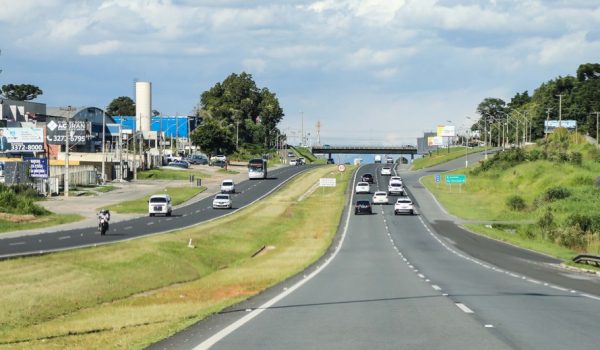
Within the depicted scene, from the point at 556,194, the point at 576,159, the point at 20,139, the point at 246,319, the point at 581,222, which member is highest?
the point at 20,139

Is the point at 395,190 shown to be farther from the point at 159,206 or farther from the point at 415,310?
the point at 415,310

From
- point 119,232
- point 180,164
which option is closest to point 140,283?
point 119,232

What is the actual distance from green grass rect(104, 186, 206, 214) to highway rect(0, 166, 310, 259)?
2885 millimetres

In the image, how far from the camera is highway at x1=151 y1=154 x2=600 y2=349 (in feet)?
47.0

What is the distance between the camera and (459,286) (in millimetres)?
28469

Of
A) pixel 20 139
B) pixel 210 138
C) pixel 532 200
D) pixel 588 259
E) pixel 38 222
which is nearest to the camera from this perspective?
pixel 588 259

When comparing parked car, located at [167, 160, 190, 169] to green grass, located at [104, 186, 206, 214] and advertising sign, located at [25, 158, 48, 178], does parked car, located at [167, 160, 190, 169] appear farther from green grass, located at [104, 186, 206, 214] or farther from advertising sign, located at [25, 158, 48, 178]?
advertising sign, located at [25, 158, 48, 178]

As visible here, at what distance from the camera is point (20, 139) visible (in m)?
132

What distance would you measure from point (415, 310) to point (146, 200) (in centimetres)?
8368

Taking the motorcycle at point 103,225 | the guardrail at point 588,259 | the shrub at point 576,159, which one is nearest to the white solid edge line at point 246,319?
the guardrail at point 588,259

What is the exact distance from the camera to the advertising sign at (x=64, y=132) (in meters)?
129

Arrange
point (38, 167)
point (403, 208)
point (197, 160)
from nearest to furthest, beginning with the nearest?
1. point (403, 208)
2. point (38, 167)
3. point (197, 160)

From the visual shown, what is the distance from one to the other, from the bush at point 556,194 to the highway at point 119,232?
111 feet

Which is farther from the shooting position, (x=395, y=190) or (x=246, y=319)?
(x=395, y=190)
